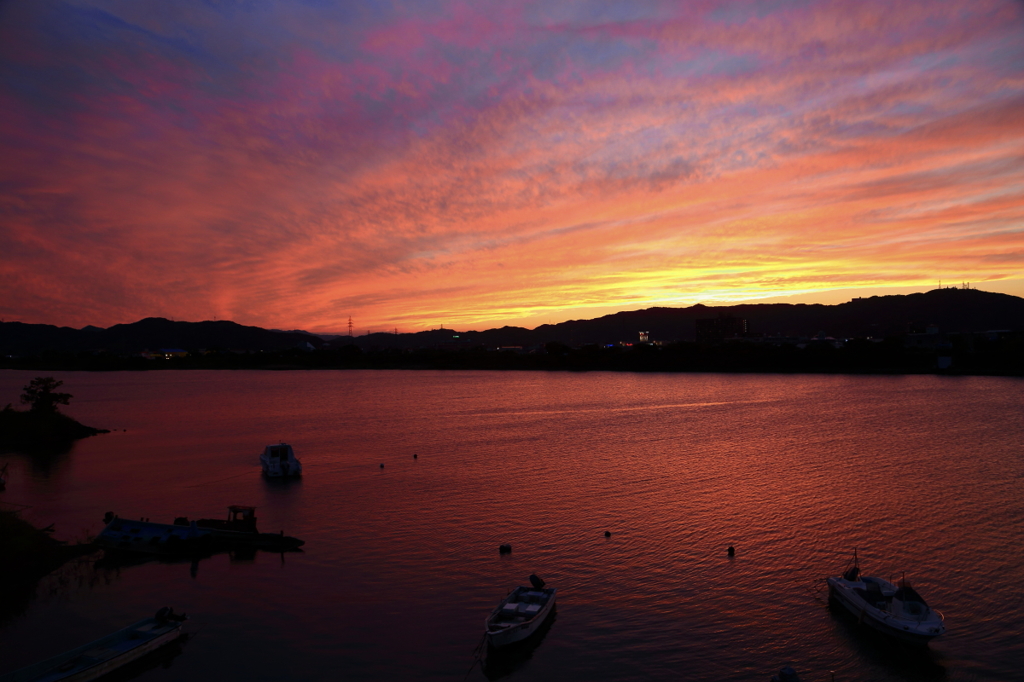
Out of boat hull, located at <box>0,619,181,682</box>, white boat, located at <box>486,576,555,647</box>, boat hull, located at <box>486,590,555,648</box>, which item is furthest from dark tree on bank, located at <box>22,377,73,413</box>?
boat hull, located at <box>486,590,555,648</box>

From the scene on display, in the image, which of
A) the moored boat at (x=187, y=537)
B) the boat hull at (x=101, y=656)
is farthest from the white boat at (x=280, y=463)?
the boat hull at (x=101, y=656)

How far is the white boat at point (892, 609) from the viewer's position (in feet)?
55.1

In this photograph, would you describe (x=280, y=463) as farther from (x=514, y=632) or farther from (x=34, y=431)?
(x=34, y=431)

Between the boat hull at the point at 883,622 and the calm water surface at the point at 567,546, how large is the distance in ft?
1.43

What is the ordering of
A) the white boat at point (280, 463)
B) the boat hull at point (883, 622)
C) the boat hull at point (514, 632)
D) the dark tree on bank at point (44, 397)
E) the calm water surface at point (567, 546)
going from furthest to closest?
the dark tree on bank at point (44, 397) → the white boat at point (280, 463) → the calm water surface at point (567, 546) → the boat hull at point (514, 632) → the boat hull at point (883, 622)

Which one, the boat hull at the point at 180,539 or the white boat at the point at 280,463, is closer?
the boat hull at the point at 180,539

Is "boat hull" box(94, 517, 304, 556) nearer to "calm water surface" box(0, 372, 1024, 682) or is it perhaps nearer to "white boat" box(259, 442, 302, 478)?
"calm water surface" box(0, 372, 1024, 682)

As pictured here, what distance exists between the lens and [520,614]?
18047 millimetres

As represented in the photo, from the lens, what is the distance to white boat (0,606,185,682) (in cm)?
1444

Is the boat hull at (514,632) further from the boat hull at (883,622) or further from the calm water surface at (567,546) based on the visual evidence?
the boat hull at (883,622)

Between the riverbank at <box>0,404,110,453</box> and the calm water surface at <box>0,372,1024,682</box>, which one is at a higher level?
the riverbank at <box>0,404,110,453</box>

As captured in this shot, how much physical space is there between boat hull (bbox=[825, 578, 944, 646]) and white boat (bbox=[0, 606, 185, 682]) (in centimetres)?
2113

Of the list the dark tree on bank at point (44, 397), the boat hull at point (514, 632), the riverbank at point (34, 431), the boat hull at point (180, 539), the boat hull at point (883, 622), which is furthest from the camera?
the dark tree on bank at point (44, 397)

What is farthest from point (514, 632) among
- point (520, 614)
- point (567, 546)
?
point (567, 546)
